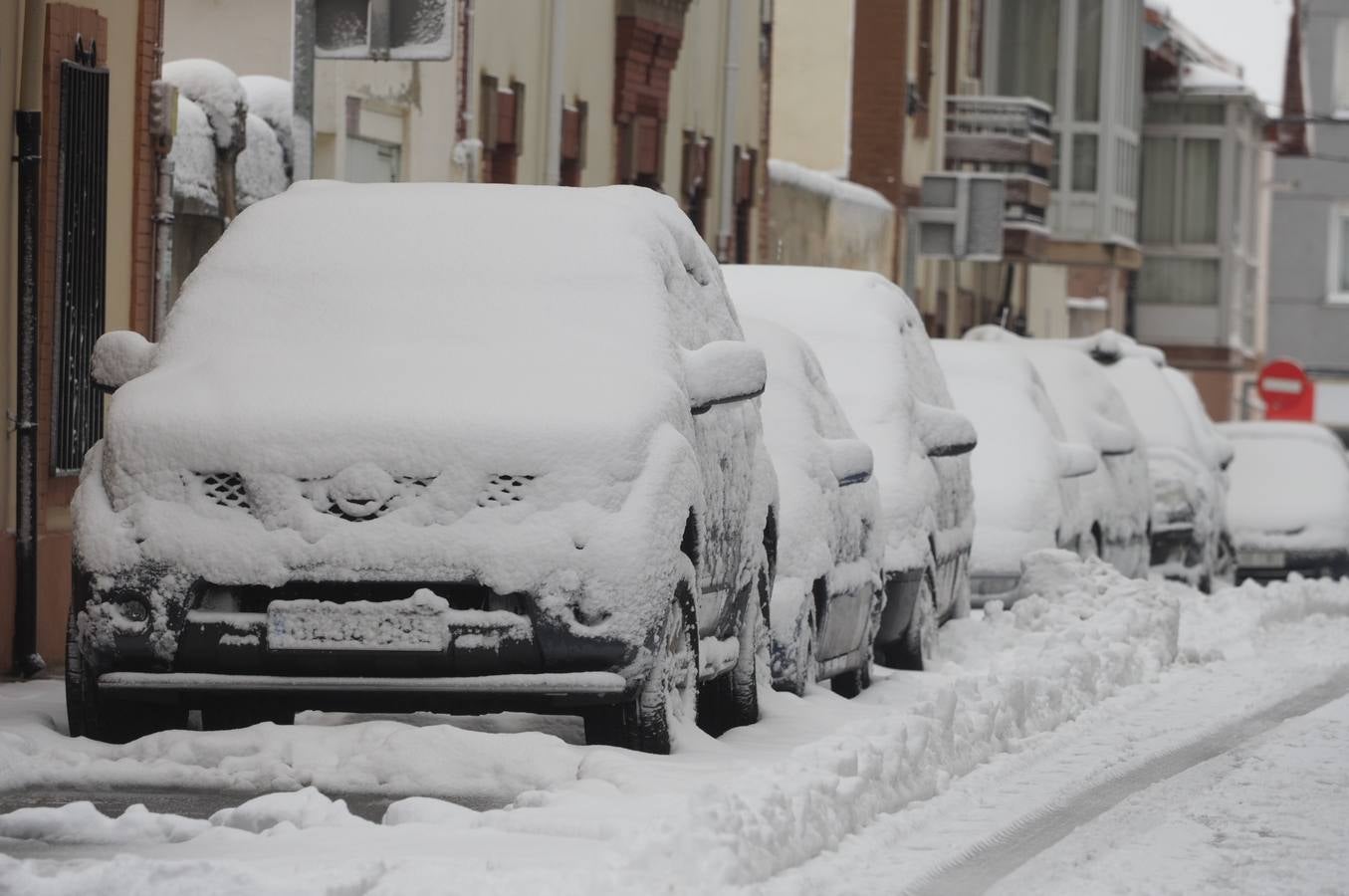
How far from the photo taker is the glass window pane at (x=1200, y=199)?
59656 millimetres

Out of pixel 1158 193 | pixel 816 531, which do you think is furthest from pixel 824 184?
pixel 816 531

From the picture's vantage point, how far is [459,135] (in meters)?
23.3

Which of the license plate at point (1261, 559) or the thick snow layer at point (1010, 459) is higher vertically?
the thick snow layer at point (1010, 459)

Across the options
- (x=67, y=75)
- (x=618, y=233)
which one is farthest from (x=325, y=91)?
(x=618, y=233)

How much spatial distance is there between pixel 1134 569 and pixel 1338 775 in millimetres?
10973

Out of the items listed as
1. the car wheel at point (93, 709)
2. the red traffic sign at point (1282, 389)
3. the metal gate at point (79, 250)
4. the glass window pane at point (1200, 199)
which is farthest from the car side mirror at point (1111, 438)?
the glass window pane at point (1200, 199)

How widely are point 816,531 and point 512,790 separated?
3276 millimetres

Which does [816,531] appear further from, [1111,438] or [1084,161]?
[1084,161]

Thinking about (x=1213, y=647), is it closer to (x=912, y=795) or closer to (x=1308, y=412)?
(x=912, y=795)

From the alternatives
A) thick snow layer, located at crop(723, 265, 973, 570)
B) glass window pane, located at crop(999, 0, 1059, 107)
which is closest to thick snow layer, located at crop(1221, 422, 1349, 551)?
thick snow layer, located at crop(723, 265, 973, 570)

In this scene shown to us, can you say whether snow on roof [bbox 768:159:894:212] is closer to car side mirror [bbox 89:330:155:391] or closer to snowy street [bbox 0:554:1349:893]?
snowy street [bbox 0:554:1349:893]

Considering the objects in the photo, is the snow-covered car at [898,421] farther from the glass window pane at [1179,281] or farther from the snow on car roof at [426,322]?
the glass window pane at [1179,281]

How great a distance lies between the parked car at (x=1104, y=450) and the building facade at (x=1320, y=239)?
4766cm

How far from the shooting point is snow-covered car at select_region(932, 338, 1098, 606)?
1738 cm
